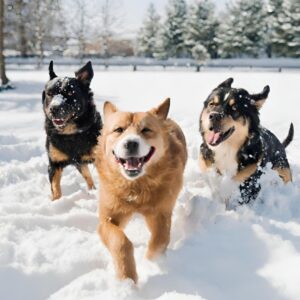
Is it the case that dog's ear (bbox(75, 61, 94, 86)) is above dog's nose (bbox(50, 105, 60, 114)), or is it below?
above

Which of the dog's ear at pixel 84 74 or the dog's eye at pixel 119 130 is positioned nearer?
the dog's eye at pixel 119 130

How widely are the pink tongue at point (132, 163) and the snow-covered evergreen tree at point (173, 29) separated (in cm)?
5672

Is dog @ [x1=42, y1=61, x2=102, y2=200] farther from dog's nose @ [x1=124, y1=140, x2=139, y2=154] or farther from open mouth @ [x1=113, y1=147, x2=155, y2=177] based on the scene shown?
dog's nose @ [x1=124, y1=140, x2=139, y2=154]

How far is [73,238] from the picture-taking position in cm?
434

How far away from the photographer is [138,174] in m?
4.07

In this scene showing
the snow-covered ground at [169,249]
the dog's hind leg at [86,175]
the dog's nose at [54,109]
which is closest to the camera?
the snow-covered ground at [169,249]

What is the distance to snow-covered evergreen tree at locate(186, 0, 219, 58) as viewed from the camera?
185 feet

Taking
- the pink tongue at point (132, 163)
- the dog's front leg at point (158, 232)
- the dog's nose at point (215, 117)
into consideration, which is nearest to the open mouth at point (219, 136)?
the dog's nose at point (215, 117)

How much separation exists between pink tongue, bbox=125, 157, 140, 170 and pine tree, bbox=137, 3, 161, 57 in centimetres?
5993

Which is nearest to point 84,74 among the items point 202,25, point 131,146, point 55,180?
point 55,180

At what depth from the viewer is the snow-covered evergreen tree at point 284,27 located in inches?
2044

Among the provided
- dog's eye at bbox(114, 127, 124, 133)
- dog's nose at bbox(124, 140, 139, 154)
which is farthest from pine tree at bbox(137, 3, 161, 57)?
dog's nose at bbox(124, 140, 139, 154)

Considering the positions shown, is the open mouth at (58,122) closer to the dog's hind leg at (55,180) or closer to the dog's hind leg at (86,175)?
the dog's hind leg at (55,180)

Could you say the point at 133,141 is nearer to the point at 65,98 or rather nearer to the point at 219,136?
the point at 219,136
